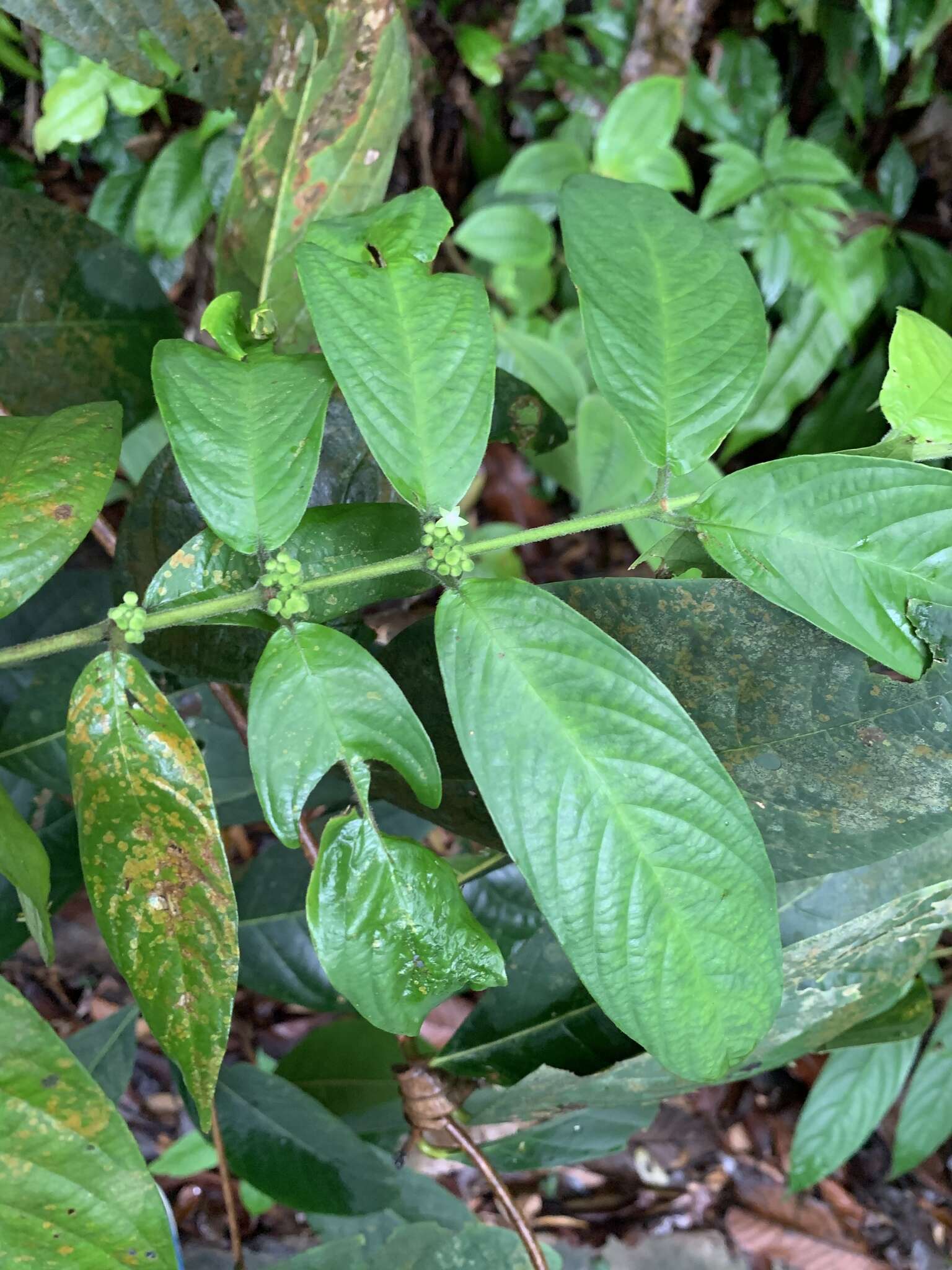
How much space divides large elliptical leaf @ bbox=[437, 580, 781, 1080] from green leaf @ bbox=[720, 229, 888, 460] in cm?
123

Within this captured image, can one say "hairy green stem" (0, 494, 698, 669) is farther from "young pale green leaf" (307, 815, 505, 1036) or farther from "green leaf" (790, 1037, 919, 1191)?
"green leaf" (790, 1037, 919, 1191)

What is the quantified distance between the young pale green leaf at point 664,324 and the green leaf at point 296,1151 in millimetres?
813

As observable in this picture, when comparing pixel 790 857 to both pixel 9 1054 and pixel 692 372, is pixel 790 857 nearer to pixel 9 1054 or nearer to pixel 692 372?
pixel 692 372

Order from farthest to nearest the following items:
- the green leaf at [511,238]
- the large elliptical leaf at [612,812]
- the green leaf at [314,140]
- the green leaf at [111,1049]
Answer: the green leaf at [511,238]
the green leaf at [111,1049]
the green leaf at [314,140]
the large elliptical leaf at [612,812]

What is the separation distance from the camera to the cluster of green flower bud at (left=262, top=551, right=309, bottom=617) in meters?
0.51

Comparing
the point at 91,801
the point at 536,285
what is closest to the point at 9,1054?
the point at 91,801

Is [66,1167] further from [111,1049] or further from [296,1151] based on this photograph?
[111,1049]

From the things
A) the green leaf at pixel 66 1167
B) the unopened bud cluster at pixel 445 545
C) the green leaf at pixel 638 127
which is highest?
the green leaf at pixel 638 127

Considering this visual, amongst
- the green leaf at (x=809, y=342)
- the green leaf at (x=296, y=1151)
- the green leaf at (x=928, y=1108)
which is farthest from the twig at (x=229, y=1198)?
the green leaf at (x=809, y=342)

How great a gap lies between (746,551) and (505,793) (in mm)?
203

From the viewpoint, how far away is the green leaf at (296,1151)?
906mm

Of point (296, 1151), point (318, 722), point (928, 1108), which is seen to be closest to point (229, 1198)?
point (296, 1151)

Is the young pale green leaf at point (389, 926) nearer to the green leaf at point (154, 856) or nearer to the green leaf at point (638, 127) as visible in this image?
the green leaf at point (154, 856)

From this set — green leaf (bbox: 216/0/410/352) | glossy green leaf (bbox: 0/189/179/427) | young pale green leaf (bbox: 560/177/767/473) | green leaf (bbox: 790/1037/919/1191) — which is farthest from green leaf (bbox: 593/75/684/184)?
green leaf (bbox: 790/1037/919/1191)
